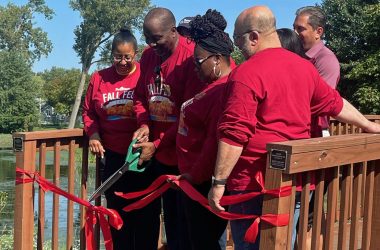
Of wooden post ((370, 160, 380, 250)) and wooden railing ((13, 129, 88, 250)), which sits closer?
wooden post ((370, 160, 380, 250))

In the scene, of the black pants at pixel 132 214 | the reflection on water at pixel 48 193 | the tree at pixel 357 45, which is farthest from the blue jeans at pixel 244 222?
the tree at pixel 357 45

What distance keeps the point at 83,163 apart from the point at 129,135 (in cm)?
56

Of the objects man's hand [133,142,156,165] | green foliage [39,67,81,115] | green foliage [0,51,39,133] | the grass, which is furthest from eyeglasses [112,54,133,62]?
green foliage [39,67,81,115]

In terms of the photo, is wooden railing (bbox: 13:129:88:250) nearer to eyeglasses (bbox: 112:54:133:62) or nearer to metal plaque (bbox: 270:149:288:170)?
eyeglasses (bbox: 112:54:133:62)

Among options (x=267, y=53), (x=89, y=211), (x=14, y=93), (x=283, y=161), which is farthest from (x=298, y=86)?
(x=14, y=93)

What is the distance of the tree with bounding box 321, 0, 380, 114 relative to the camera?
20.2m

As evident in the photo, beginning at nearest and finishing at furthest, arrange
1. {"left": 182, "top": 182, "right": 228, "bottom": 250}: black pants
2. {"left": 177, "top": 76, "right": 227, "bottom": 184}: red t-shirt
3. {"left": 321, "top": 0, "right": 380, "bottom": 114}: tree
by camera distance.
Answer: {"left": 177, "top": 76, "right": 227, "bottom": 184}: red t-shirt, {"left": 182, "top": 182, "right": 228, "bottom": 250}: black pants, {"left": 321, "top": 0, "right": 380, "bottom": 114}: tree

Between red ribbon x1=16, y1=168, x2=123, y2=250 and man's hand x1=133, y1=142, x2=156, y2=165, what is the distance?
540 mm

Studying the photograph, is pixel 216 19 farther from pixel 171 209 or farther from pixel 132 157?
pixel 171 209

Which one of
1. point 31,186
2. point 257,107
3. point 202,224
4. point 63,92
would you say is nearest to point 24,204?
point 31,186

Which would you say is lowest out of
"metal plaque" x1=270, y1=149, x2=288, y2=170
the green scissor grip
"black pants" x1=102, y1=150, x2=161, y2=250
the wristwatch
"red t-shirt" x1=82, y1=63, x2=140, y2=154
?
"black pants" x1=102, y1=150, x2=161, y2=250

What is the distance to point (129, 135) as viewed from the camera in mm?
4008

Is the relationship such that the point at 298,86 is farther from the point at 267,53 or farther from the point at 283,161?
the point at 283,161

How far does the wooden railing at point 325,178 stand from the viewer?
2424 millimetres
